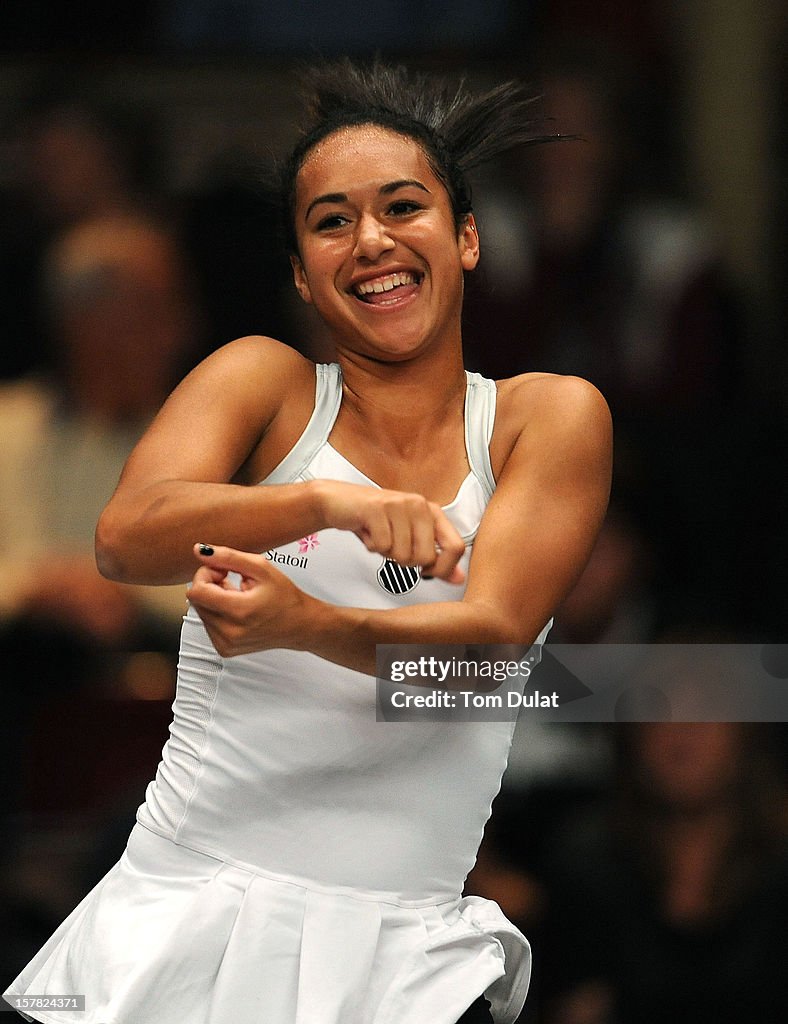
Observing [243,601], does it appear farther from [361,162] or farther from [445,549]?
[361,162]

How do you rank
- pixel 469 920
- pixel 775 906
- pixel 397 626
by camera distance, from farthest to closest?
pixel 775 906 < pixel 469 920 < pixel 397 626

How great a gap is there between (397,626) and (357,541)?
0.34ft

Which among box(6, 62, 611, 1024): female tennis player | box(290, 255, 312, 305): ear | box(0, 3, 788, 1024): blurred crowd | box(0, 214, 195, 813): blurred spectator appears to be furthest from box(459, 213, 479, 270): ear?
box(0, 214, 195, 813): blurred spectator

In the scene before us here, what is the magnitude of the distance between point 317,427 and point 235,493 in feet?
0.48

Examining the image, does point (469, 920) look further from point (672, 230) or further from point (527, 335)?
point (672, 230)

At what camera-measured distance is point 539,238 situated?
124 cm

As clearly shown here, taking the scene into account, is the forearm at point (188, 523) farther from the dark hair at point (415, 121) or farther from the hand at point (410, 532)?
the dark hair at point (415, 121)

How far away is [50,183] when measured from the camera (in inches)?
49.5

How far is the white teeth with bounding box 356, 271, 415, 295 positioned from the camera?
941 mm

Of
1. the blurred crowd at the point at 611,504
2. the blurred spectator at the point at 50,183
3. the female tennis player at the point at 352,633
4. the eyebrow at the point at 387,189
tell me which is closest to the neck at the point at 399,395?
the female tennis player at the point at 352,633

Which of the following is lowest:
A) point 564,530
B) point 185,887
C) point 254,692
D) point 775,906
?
point 775,906

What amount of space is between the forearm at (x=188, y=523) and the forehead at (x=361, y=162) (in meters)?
0.23

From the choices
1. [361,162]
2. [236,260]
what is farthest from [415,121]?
[236,260]

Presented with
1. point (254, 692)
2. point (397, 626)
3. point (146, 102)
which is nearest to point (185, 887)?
point (254, 692)
